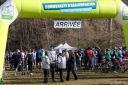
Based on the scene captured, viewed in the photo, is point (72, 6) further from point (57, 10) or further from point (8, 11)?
point (8, 11)

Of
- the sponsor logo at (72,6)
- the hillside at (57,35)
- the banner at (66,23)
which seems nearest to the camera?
the sponsor logo at (72,6)

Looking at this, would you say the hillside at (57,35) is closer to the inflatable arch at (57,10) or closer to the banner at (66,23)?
the inflatable arch at (57,10)

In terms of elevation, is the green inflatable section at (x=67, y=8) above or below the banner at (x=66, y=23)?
above

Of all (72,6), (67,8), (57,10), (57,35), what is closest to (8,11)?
(57,10)

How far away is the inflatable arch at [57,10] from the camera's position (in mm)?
15938

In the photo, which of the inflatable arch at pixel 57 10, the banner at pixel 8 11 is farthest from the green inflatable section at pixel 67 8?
the banner at pixel 8 11

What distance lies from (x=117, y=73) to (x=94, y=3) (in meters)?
12.3

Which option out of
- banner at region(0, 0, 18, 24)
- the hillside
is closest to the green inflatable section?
banner at region(0, 0, 18, 24)

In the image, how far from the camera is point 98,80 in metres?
24.0

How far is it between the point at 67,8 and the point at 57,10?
33 cm

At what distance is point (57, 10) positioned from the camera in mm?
16312

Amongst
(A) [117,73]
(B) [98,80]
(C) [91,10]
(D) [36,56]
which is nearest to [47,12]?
(C) [91,10]

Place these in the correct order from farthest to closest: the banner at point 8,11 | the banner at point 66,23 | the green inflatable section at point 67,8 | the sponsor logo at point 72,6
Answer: the banner at point 66,23 → the sponsor logo at point 72,6 → the green inflatable section at point 67,8 → the banner at point 8,11

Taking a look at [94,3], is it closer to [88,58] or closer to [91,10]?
[91,10]
